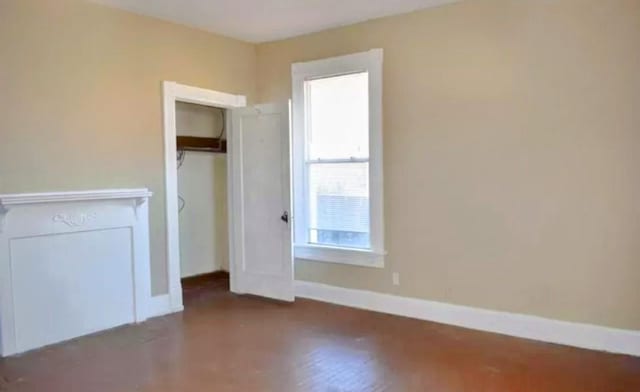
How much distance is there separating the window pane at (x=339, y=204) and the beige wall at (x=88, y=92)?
4.96ft

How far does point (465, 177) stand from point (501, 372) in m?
1.64

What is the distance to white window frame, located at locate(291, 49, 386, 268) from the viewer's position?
4809 millimetres

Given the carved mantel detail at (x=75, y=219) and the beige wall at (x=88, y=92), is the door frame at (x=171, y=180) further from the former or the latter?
the carved mantel detail at (x=75, y=219)

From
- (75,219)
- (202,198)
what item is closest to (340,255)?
(202,198)

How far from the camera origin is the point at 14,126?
150 inches

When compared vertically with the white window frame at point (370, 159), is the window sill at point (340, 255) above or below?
below


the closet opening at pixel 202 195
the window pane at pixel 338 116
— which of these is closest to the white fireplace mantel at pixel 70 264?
the closet opening at pixel 202 195

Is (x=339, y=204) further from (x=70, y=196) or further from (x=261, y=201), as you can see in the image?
(x=70, y=196)

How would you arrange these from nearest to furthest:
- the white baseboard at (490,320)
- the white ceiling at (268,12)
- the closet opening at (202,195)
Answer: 1. the white baseboard at (490,320)
2. the white ceiling at (268,12)
3. the closet opening at (202,195)

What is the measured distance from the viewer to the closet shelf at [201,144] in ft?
19.9

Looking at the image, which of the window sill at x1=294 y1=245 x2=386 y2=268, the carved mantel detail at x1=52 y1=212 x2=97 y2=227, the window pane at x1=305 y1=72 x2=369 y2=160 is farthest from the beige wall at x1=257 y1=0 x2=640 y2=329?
the carved mantel detail at x1=52 y1=212 x2=97 y2=227

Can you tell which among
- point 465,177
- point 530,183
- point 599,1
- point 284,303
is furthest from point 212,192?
point 599,1

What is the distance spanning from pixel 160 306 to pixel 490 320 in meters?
2.94

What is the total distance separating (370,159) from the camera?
4.87m
